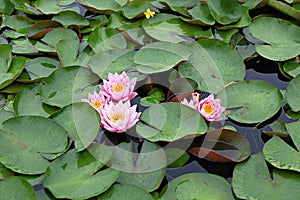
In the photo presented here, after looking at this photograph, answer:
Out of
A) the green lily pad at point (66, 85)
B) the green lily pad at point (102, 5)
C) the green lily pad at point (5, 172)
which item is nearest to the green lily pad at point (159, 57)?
the green lily pad at point (66, 85)

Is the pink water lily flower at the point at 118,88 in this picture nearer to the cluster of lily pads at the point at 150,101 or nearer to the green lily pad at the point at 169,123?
the cluster of lily pads at the point at 150,101

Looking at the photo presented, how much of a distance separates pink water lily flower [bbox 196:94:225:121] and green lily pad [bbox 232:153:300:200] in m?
0.23

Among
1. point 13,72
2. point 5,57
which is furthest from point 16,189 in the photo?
point 5,57

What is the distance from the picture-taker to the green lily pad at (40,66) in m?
2.02

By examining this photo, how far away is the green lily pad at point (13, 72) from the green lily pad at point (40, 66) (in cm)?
3

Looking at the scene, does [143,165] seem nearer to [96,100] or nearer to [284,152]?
[96,100]

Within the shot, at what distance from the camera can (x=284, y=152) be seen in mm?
1609

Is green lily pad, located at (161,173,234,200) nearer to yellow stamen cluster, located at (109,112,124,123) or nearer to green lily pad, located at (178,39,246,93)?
yellow stamen cluster, located at (109,112,124,123)

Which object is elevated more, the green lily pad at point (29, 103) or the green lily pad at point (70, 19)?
the green lily pad at point (70, 19)

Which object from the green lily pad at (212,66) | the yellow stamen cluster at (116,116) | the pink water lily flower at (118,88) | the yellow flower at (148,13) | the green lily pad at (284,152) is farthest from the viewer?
the yellow flower at (148,13)

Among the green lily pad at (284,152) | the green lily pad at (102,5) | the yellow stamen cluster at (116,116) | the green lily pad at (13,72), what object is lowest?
the green lily pad at (13,72)

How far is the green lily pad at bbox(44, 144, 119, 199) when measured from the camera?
146 centimetres

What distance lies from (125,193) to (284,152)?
2.12 feet

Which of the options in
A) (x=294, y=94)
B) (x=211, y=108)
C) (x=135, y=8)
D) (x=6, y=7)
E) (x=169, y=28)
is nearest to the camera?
(x=211, y=108)
